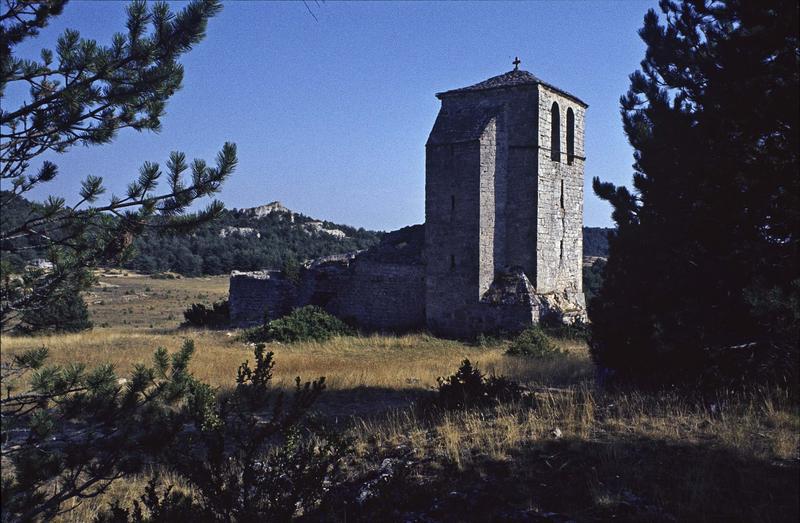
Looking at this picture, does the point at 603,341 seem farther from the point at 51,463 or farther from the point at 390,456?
the point at 51,463

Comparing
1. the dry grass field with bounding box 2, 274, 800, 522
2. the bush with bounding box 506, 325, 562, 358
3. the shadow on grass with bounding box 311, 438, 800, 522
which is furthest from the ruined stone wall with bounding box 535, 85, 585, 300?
the shadow on grass with bounding box 311, 438, 800, 522

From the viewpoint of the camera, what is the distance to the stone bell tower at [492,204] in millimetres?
18109

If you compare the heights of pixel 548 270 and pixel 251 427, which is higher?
pixel 548 270

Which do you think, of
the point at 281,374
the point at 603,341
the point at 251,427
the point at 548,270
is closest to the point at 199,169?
the point at 251,427

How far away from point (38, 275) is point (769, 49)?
712 cm

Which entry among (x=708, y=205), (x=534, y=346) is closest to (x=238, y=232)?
(x=534, y=346)

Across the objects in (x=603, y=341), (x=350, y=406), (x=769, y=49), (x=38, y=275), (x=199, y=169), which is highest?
(x=769, y=49)

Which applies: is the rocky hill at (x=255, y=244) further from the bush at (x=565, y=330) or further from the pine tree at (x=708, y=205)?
the pine tree at (x=708, y=205)

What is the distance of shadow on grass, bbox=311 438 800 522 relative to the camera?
4.49m

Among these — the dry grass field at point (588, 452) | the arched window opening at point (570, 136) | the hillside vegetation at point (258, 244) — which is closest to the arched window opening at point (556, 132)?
the arched window opening at point (570, 136)

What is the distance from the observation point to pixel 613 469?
5297mm

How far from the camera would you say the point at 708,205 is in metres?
6.93

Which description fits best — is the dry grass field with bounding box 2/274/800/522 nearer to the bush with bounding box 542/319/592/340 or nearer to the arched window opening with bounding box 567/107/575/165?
the bush with bounding box 542/319/592/340

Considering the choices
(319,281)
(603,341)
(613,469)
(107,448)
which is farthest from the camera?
(319,281)
